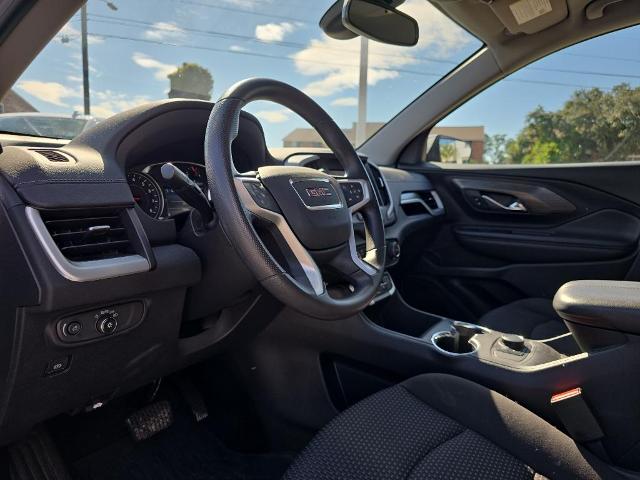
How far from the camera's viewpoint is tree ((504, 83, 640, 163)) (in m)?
2.17

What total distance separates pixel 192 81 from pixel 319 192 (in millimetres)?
748

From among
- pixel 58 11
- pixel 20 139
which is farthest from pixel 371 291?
pixel 20 139

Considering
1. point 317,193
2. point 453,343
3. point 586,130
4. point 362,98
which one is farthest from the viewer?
point 362,98

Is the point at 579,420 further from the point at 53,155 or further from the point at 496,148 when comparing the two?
the point at 496,148

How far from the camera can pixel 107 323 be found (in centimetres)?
109

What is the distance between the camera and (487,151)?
8.30 ft

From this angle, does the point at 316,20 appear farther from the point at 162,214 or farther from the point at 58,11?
the point at 58,11

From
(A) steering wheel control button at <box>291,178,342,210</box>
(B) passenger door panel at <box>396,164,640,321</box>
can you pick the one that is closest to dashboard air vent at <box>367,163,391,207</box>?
(B) passenger door panel at <box>396,164,640,321</box>

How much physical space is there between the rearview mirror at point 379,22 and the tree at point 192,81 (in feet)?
1.61

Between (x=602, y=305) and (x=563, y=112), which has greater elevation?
(x=563, y=112)

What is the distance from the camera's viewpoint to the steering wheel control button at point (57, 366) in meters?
1.05

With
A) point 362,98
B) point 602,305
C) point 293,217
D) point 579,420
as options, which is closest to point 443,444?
point 579,420

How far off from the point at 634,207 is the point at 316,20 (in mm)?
1531

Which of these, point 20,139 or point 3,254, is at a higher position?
point 20,139
